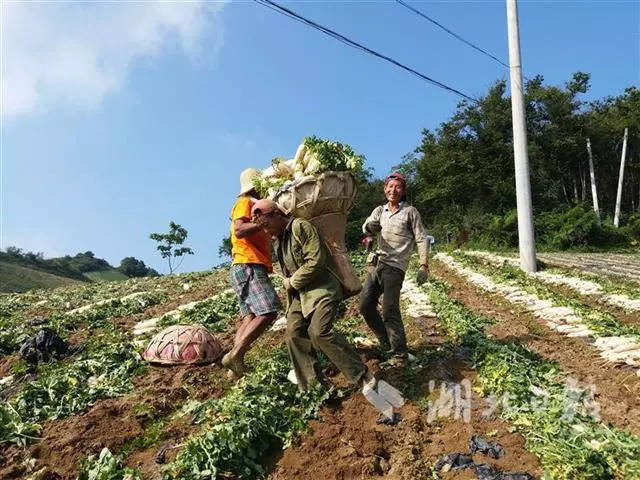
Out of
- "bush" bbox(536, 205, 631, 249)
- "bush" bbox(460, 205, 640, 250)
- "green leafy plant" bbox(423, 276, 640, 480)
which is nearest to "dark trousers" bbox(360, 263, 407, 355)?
"green leafy plant" bbox(423, 276, 640, 480)

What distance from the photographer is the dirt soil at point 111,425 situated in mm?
3729

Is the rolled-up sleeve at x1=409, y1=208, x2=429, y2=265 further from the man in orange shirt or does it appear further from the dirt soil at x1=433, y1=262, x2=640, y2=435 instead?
the dirt soil at x1=433, y1=262, x2=640, y2=435

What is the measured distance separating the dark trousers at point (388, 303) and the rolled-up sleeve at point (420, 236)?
0.27 m

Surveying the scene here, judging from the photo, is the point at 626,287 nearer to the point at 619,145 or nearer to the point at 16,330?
the point at 16,330

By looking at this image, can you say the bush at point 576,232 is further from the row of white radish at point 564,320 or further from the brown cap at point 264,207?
the brown cap at point 264,207

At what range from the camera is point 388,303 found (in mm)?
5328

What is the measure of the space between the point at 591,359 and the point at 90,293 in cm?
1399

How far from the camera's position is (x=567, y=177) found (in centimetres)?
3616

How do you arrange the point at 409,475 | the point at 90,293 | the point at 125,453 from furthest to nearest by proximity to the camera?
the point at 90,293, the point at 125,453, the point at 409,475

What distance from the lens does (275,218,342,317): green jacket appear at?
429 centimetres

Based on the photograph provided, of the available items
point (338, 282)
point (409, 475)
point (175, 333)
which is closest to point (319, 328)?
point (338, 282)

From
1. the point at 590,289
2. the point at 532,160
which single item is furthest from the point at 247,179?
the point at 532,160

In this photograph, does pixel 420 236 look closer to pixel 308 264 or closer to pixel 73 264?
pixel 308 264

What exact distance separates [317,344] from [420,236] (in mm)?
1699
